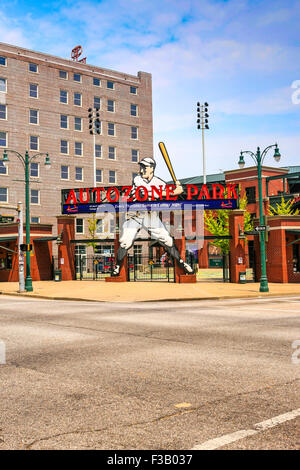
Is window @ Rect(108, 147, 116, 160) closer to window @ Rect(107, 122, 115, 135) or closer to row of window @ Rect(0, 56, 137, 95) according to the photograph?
window @ Rect(107, 122, 115, 135)

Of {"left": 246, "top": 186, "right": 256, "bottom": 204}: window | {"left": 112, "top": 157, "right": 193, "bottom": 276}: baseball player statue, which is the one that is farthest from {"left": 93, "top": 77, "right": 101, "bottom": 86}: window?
{"left": 112, "top": 157, "right": 193, "bottom": 276}: baseball player statue

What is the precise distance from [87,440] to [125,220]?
111ft

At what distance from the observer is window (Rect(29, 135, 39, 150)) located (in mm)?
65000

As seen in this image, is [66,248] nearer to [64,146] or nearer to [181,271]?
[181,271]

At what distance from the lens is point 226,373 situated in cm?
791

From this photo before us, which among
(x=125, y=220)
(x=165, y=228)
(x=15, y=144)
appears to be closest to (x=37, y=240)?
(x=125, y=220)

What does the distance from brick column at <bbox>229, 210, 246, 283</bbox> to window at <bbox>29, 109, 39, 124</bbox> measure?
122 feet

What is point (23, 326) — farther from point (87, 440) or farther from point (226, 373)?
point (87, 440)

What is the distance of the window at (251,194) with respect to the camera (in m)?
69.7

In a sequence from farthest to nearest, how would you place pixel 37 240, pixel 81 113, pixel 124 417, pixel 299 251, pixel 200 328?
1. pixel 81 113
2. pixel 37 240
3. pixel 299 251
4. pixel 200 328
5. pixel 124 417

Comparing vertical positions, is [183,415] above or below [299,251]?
below

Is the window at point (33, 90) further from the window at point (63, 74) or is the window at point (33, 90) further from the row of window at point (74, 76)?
the window at point (63, 74)

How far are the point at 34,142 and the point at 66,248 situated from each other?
2825 centimetres

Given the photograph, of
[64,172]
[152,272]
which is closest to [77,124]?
[64,172]
